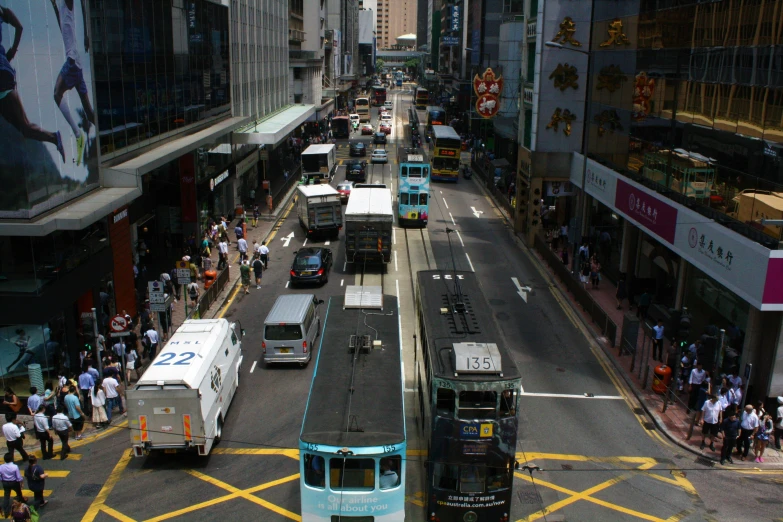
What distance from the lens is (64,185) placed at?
21.9 meters

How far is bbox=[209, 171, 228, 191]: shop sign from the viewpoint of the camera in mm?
39562

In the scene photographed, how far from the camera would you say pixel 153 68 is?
3038cm

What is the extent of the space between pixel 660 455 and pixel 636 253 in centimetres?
1520

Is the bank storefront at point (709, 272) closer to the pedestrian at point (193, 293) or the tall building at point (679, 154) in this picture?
the tall building at point (679, 154)

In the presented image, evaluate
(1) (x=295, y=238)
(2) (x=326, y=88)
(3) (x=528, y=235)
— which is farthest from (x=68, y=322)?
(2) (x=326, y=88)

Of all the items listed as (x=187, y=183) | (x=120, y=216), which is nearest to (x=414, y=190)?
(x=187, y=183)

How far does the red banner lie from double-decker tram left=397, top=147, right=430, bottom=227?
12.7m

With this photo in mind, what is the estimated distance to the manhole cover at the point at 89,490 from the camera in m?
16.9

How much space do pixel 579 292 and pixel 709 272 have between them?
8411 mm

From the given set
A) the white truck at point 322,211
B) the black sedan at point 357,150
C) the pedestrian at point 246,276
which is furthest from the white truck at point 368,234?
the black sedan at point 357,150

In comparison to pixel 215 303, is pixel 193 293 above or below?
above

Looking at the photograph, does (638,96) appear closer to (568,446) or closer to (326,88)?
(568,446)

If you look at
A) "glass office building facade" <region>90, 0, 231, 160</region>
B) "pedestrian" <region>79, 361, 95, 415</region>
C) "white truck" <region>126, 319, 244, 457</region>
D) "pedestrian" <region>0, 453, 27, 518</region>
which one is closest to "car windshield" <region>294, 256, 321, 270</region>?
"glass office building facade" <region>90, 0, 231, 160</region>

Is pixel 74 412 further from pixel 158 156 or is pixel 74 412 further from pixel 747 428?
pixel 747 428
